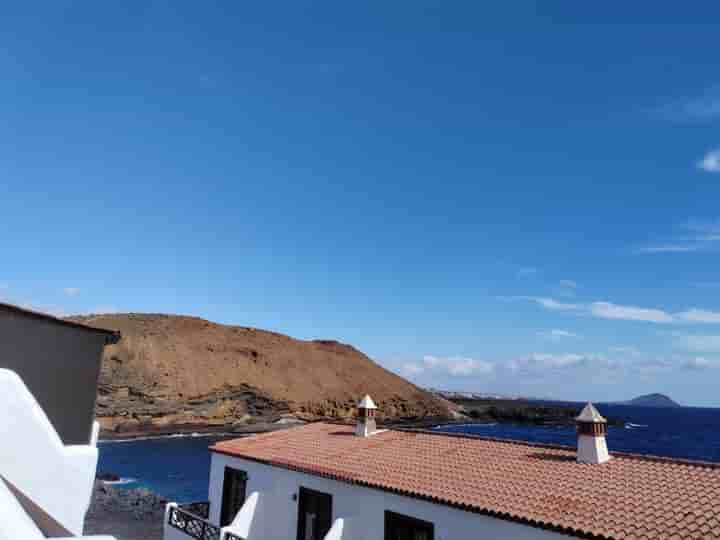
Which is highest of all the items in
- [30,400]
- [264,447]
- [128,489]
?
[30,400]

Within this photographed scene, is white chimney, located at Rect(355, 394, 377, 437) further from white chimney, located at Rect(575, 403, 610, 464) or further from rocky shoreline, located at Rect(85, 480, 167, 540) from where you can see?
rocky shoreline, located at Rect(85, 480, 167, 540)

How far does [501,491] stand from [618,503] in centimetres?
255

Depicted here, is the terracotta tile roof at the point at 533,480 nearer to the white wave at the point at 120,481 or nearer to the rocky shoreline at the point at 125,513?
the rocky shoreline at the point at 125,513

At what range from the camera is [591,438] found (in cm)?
1354

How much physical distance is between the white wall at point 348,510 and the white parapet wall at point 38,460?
25.8ft

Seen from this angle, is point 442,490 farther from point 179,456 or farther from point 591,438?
point 179,456

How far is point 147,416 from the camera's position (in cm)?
8612

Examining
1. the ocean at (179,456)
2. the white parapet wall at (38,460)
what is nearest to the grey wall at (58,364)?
the white parapet wall at (38,460)

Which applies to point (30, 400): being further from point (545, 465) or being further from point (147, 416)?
point (147, 416)

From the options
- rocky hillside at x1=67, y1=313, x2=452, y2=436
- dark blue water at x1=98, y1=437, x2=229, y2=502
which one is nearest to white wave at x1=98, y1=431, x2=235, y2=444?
dark blue water at x1=98, y1=437, x2=229, y2=502

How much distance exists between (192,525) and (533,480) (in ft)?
42.1

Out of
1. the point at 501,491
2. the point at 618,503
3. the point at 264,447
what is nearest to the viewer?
the point at 618,503

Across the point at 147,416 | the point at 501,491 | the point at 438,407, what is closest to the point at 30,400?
the point at 501,491

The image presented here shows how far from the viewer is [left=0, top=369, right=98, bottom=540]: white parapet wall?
7.17m
